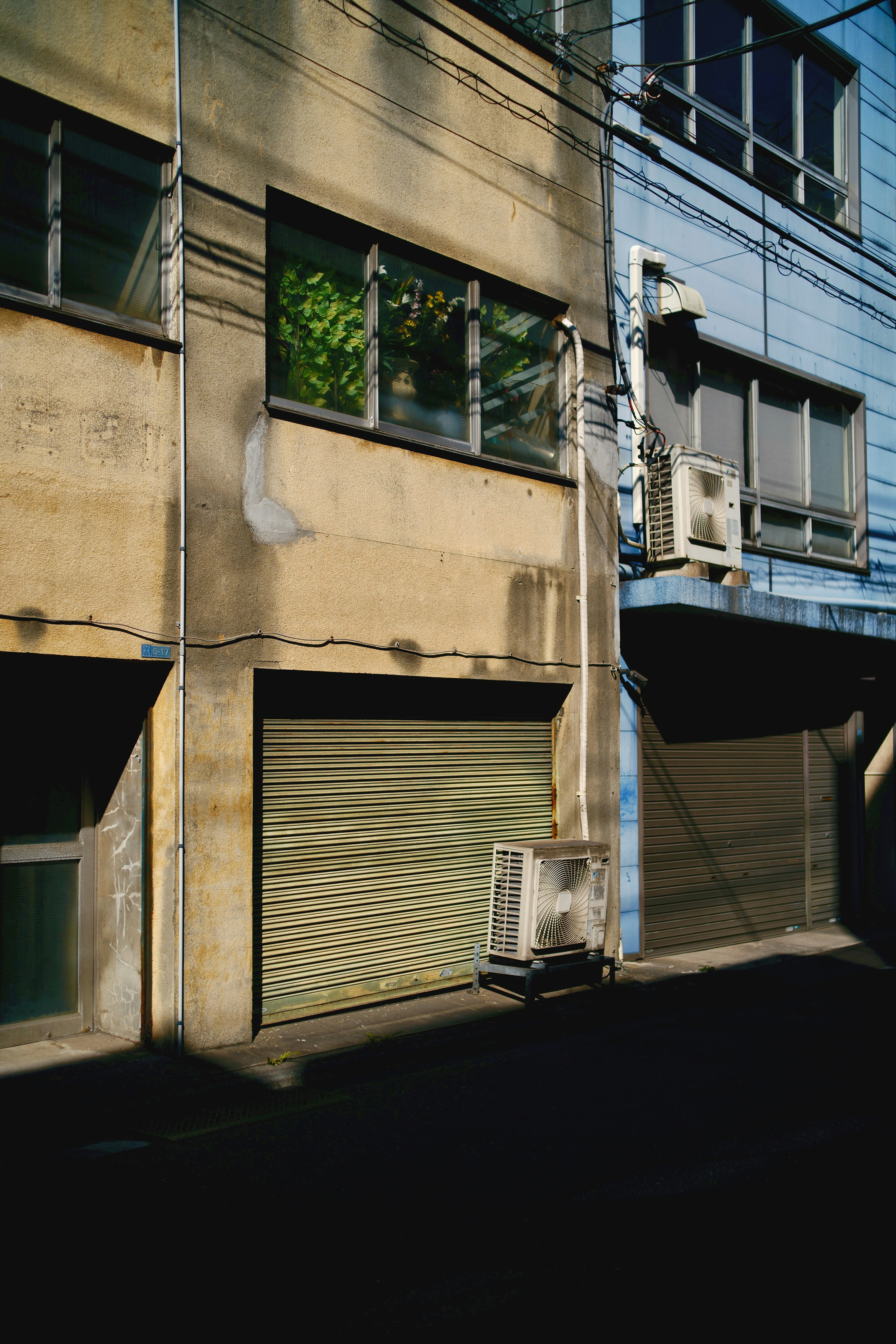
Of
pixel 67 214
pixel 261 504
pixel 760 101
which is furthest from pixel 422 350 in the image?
pixel 760 101

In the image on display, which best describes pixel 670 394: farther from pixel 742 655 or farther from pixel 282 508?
pixel 282 508

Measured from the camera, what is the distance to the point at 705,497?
10.5m

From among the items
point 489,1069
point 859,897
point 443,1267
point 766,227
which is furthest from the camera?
point 859,897

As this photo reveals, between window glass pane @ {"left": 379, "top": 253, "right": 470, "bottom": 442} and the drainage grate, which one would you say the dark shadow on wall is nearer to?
the drainage grate

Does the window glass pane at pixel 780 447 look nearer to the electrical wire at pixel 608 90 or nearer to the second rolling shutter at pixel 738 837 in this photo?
the electrical wire at pixel 608 90

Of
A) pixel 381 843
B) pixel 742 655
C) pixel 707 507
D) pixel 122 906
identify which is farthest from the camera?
pixel 742 655

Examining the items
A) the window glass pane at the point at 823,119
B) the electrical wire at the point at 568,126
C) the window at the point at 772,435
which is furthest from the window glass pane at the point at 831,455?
the window glass pane at the point at 823,119

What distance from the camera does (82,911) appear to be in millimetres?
7574

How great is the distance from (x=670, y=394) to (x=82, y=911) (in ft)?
27.1

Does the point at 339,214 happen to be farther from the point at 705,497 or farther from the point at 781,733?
the point at 781,733

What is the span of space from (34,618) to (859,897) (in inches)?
464

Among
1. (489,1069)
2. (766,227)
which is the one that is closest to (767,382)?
(766,227)

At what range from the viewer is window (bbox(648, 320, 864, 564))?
1178 centimetres

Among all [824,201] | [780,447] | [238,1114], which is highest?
[824,201]
